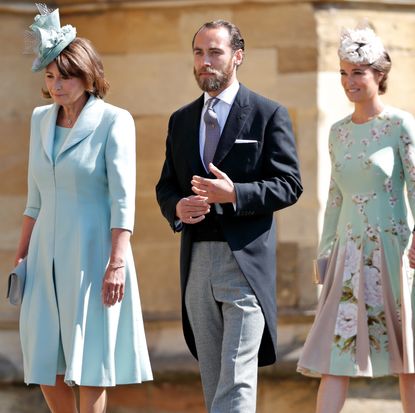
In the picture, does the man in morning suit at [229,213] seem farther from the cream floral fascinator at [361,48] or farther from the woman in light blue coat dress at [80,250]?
the cream floral fascinator at [361,48]

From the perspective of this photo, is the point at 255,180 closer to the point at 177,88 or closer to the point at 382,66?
the point at 382,66

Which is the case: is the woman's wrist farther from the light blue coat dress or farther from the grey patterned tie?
the grey patterned tie

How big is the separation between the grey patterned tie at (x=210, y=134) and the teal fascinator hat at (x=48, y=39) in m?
0.65

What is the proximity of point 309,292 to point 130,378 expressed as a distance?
77.8 inches

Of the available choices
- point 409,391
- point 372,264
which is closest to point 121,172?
point 372,264

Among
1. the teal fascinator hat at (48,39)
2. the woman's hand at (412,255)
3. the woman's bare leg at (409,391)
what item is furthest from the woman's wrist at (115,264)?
the woman's bare leg at (409,391)

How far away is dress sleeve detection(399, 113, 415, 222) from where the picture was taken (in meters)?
6.30

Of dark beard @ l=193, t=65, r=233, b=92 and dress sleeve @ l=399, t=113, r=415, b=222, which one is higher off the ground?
dark beard @ l=193, t=65, r=233, b=92

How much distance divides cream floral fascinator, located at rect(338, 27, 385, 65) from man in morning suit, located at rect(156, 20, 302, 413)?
0.61 metres

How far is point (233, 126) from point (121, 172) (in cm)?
→ 49

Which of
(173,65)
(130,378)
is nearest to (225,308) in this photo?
(130,378)

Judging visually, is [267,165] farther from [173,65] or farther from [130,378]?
[173,65]

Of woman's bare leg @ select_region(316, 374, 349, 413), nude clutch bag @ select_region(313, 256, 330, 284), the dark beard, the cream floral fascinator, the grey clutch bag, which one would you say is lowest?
woman's bare leg @ select_region(316, 374, 349, 413)

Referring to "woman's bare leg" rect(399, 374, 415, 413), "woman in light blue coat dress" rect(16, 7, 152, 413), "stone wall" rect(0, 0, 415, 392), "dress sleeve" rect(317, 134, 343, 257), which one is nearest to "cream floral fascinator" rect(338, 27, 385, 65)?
"dress sleeve" rect(317, 134, 343, 257)
